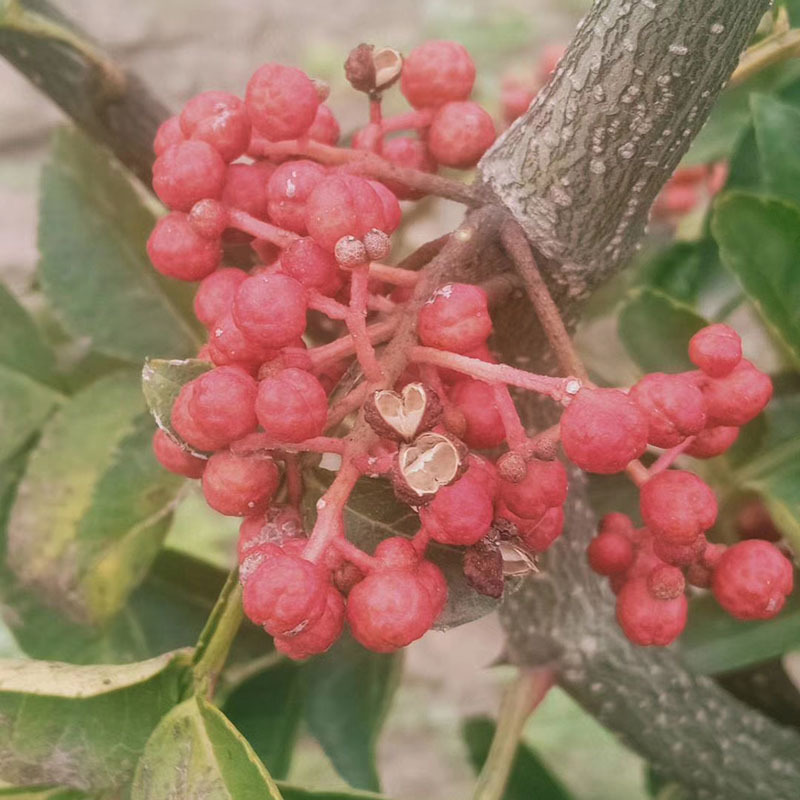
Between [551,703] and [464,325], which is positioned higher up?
[464,325]

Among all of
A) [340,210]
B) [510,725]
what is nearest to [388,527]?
[340,210]

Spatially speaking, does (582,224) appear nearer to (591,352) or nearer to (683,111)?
(683,111)

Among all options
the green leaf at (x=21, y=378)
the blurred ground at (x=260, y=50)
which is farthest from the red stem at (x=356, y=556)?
the blurred ground at (x=260, y=50)

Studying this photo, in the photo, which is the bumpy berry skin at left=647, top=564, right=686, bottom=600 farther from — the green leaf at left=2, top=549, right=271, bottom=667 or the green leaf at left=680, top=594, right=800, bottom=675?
the green leaf at left=2, top=549, right=271, bottom=667

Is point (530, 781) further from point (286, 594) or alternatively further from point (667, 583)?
point (286, 594)

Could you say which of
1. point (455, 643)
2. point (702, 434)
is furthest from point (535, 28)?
point (702, 434)

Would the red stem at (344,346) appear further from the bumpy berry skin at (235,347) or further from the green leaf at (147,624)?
the green leaf at (147,624)
